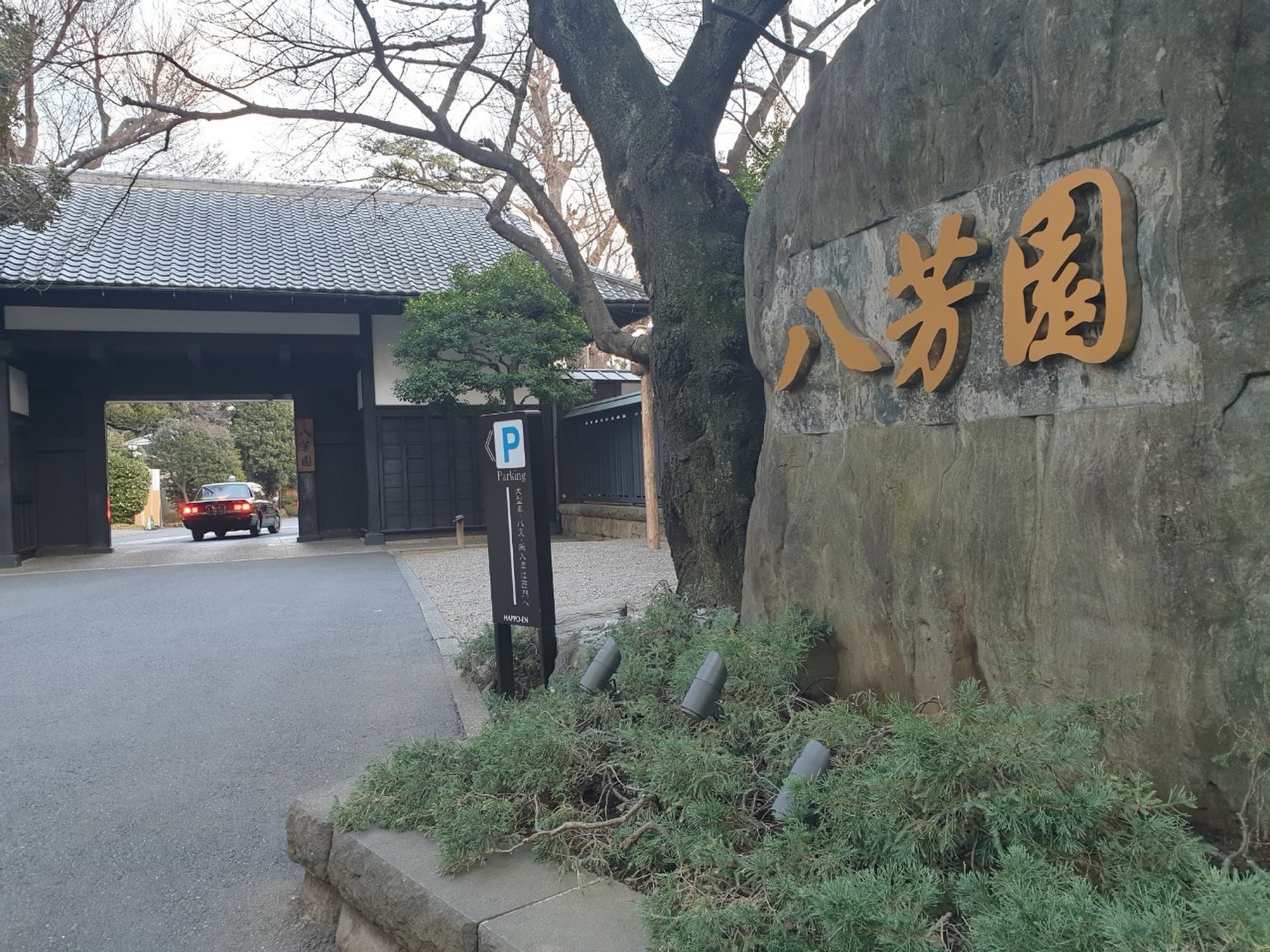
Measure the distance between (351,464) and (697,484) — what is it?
1358 centimetres

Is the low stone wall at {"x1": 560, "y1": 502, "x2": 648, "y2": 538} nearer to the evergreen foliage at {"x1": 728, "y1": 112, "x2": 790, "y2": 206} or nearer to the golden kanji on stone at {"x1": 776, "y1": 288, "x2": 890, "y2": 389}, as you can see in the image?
the evergreen foliage at {"x1": 728, "y1": 112, "x2": 790, "y2": 206}

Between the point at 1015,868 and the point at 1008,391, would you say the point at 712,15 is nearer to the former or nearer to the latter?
the point at 1008,391

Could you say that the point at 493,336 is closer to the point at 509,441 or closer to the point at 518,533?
the point at 509,441

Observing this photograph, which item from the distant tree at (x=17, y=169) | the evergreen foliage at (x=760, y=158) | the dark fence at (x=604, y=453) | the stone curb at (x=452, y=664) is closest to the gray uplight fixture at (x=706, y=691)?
the stone curb at (x=452, y=664)

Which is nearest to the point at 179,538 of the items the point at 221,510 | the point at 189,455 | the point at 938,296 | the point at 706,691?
the point at 221,510

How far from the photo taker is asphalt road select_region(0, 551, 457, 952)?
9.56 feet

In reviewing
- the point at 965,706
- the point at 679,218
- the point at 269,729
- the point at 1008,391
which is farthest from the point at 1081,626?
the point at 269,729

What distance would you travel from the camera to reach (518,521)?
4.16m

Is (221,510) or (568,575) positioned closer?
(568,575)

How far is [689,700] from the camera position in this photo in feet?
9.29

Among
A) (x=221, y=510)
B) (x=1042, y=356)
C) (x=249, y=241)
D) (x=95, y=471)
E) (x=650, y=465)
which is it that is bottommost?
(x=221, y=510)

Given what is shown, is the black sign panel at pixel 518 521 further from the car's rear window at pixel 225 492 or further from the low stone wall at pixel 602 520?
the car's rear window at pixel 225 492

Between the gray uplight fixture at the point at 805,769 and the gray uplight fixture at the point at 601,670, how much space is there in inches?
42.9

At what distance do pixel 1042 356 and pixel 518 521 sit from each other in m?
2.38
